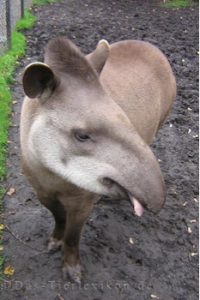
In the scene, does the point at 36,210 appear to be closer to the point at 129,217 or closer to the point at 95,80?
the point at 129,217

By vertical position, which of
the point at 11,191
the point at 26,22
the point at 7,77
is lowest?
the point at 26,22

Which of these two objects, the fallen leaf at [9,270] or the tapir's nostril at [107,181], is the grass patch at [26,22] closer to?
the fallen leaf at [9,270]

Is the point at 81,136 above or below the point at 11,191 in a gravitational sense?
above

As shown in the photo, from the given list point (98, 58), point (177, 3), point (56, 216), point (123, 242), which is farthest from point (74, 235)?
point (177, 3)

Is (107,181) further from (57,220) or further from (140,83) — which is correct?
(140,83)

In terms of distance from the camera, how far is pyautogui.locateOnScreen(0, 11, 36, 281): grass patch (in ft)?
15.8

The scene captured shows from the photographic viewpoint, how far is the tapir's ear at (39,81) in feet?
8.38

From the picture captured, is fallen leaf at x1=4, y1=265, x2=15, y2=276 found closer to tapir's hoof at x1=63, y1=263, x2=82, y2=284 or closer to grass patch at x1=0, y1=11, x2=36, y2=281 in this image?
grass patch at x1=0, y1=11, x2=36, y2=281

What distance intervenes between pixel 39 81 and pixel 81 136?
0.36m

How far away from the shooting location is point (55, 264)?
366cm

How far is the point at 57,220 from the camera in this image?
3646mm

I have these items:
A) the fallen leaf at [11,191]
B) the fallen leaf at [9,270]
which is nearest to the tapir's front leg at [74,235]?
the fallen leaf at [9,270]

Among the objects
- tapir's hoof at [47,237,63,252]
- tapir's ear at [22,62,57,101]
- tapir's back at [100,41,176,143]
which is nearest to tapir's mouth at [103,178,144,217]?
tapir's ear at [22,62,57,101]

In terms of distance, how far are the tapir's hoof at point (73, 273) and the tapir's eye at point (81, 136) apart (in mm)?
1298
